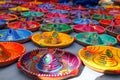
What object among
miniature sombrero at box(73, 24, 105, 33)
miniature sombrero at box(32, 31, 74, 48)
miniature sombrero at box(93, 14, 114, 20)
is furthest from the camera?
miniature sombrero at box(93, 14, 114, 20)

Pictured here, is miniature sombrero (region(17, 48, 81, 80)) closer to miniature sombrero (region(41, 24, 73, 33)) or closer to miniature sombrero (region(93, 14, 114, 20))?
miniature sombrero (region(41, 24, 73, 33))

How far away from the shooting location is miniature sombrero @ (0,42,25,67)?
1.19 metres

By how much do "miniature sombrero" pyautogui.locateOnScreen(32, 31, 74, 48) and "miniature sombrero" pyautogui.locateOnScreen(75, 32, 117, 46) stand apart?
0.11 meters

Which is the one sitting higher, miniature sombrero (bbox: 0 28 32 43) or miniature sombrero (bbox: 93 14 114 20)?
miniature sombrero (bbox: 93 14 114 20)

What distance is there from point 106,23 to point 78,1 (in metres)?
1.31

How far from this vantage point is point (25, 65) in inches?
45.8

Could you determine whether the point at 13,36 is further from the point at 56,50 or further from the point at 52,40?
the point at 56,50

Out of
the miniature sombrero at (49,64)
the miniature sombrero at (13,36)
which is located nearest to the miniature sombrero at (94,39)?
the miniature sombrero at (49,64)

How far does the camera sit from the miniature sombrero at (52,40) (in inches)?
58.2

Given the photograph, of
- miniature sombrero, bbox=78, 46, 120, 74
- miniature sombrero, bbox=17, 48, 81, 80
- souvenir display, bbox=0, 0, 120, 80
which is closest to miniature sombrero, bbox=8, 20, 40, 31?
souvenir display, bbox=0, 0, 120, 80

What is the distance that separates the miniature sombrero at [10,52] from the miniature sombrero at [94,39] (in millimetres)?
547

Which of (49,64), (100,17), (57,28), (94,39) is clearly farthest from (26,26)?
(100,17)

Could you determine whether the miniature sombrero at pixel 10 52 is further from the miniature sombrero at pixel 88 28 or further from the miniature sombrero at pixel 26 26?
the miniature sombrero at pixel 88 28

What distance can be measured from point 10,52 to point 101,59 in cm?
68
